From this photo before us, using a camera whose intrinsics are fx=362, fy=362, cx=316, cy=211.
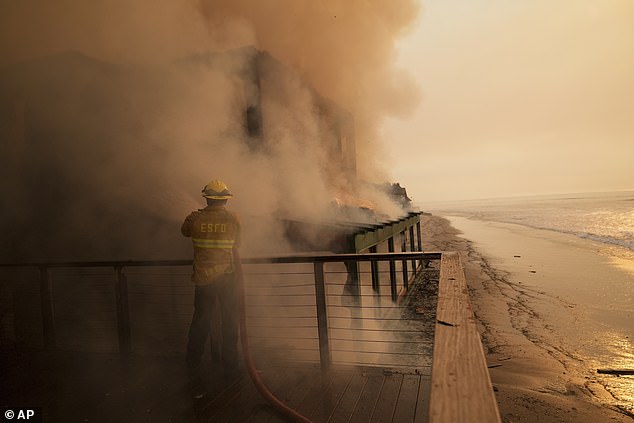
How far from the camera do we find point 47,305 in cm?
383

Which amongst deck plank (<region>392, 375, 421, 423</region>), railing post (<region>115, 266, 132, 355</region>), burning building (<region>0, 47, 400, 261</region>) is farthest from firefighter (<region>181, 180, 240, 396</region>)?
burning building (<region>0, 47, 400, 261</region>)

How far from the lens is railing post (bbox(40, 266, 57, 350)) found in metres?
3.81

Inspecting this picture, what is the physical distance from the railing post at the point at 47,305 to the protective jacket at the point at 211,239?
206cm

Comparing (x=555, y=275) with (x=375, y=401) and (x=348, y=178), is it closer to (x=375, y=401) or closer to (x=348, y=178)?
(x=348, y=178)

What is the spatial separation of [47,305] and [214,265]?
230cm

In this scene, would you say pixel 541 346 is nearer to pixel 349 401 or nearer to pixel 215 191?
pixel 349 401

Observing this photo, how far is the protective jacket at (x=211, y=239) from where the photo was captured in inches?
113

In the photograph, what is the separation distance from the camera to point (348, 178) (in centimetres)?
1136

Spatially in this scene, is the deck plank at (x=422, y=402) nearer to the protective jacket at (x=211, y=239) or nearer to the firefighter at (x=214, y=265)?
the firefighter at (x=214, y=265)

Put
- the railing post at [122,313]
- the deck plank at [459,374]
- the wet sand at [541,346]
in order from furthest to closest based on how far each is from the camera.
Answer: the wet sand at [541,346] → the railing post at [122,313] → the deck plank at [459,374]

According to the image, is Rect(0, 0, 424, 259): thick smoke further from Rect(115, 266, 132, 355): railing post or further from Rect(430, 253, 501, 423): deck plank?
Rect(430, 253, 501, 423): deck plank

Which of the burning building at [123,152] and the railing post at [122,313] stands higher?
the burning building at [123,152]

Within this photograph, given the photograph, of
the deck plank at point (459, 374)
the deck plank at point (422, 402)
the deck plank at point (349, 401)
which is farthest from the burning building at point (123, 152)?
the deck plank at point (459, 374)

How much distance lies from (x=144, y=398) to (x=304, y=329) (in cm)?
208
